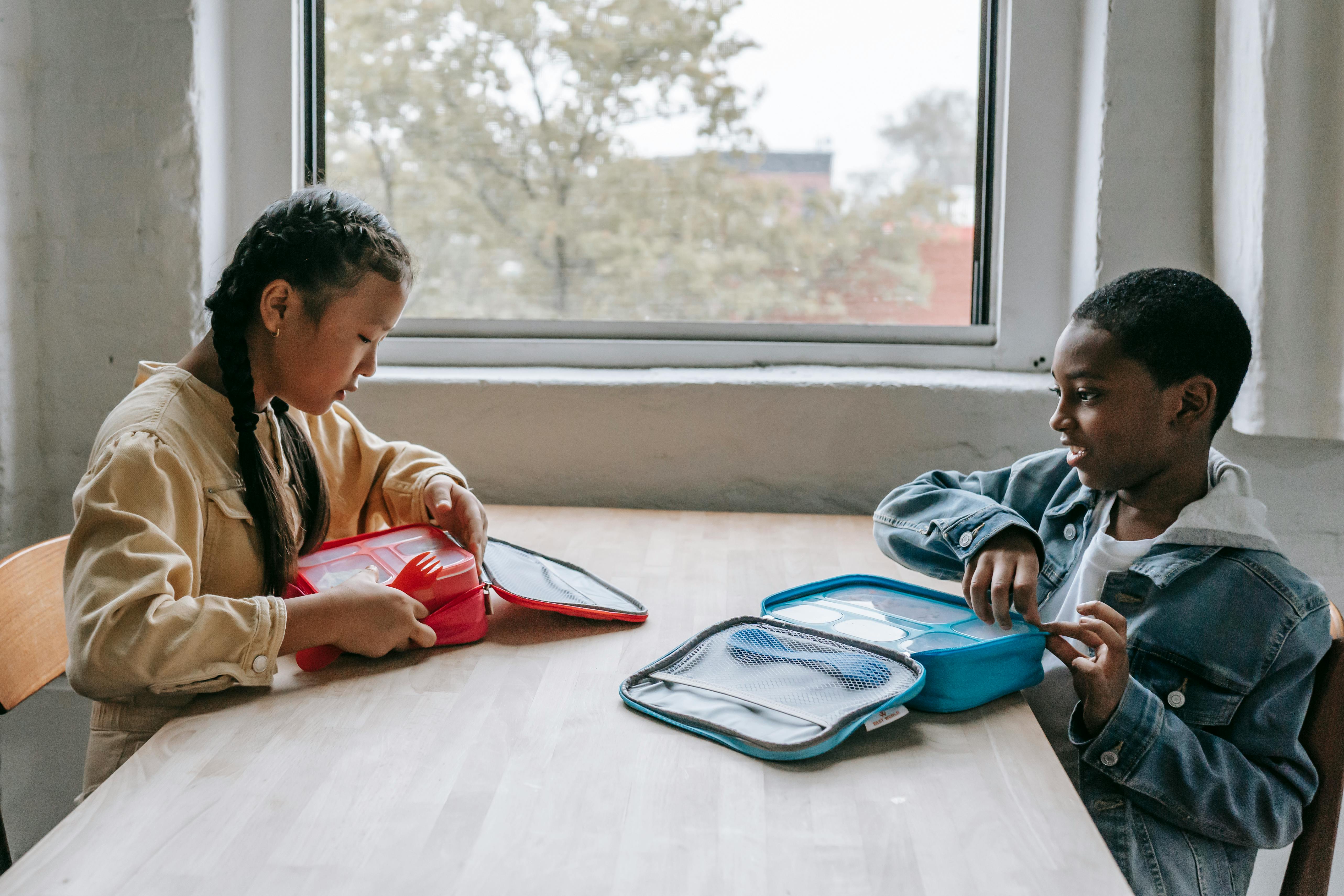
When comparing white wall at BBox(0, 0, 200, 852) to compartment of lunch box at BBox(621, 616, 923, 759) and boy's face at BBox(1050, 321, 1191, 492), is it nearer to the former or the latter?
compartment of lunch box at BBox(621, 616, 923, 759)

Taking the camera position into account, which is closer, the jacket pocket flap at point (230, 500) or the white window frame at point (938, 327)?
the jacket pocket flap at point (230, 500)

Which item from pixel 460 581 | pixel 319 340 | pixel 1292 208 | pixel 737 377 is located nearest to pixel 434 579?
pixel 460 581

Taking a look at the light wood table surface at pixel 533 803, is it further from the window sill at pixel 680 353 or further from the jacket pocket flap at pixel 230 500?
the window sill at pixel 680 353

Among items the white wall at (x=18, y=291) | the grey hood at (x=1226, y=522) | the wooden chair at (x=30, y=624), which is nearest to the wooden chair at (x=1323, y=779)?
the grey hood at (x=1226, y=522)

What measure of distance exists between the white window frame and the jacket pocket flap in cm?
92

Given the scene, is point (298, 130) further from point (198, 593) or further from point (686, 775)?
point (686, 775)

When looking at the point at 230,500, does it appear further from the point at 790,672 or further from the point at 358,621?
the point at 790,672

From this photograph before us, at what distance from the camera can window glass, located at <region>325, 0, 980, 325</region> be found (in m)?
1.90

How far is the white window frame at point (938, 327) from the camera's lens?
1801mm

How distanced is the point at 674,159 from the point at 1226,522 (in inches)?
50.0

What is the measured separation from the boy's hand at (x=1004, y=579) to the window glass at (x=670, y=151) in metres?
0.96

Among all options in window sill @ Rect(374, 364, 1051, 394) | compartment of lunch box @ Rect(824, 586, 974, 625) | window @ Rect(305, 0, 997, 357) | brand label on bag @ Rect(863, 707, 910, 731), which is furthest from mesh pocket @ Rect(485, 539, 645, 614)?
window @ Rect(305, 0, 997, 357)

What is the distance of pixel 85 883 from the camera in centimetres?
62

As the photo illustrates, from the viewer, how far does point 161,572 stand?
34.4 inches
